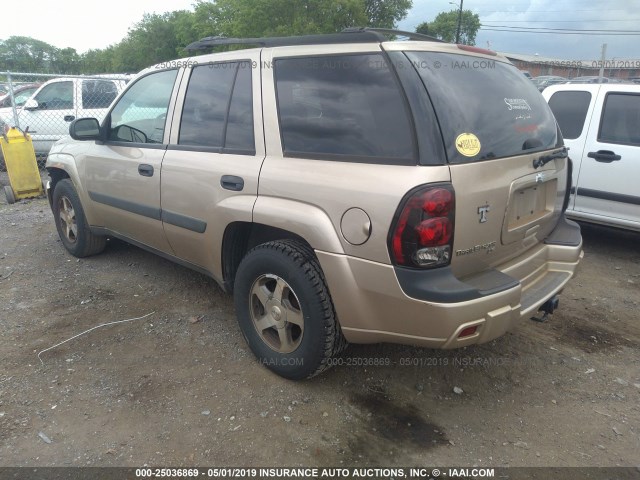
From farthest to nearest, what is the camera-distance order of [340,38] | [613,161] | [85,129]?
[613,161] < [85,129] < [340,38]

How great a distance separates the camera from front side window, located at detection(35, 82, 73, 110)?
31.0 feet

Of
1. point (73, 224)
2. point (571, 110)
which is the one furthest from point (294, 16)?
point (73, 224)

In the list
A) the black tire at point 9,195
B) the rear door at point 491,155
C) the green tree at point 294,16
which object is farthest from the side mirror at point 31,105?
the green tree at point 294,16

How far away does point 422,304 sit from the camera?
2.21m

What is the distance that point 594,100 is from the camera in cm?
525

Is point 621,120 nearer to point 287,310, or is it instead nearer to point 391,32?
point 391,32

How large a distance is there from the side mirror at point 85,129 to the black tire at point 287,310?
1997 mm

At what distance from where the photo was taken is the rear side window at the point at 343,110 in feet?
7.57

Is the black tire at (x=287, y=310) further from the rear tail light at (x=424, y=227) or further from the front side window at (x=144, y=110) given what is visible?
the front side window at (x=144, y=110)

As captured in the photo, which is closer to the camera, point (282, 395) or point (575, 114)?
point (282, 395)

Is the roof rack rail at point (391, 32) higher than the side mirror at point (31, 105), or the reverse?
the roof rack rail at point (391, 32)

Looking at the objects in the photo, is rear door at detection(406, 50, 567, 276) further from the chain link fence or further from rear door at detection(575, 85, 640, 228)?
the chain link fence

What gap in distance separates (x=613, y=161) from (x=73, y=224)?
546cm

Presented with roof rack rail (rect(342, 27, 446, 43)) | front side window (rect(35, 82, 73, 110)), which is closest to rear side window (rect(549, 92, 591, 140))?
roof rack rail (rect(342, 27, 446, 43))
